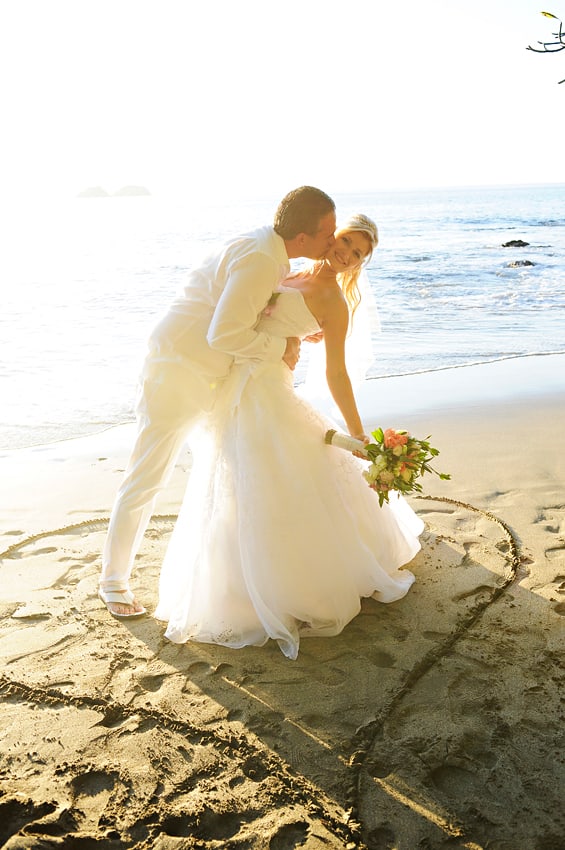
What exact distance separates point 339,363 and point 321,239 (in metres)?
0.66

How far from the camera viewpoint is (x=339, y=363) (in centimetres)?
409

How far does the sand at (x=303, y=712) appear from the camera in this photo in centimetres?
267

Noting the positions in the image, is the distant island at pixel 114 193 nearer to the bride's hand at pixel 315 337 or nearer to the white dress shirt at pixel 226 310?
the bride's hand at pixel 315 337

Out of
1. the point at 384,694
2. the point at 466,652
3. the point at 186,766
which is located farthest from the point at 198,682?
the point at 466,652

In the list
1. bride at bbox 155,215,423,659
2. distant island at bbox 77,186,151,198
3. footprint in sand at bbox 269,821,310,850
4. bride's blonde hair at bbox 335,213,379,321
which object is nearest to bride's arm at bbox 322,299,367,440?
bride at bbox 155,215,423,659

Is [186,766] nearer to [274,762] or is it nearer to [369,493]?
[274,762]

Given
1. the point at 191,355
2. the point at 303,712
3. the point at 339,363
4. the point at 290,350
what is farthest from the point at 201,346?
the point at 303,712

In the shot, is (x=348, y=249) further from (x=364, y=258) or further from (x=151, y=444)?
(x=151, y=444)

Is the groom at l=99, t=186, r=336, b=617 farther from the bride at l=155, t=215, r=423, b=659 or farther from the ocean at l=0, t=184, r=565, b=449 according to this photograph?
the ocean at l=0, t=184, r=565, b=449

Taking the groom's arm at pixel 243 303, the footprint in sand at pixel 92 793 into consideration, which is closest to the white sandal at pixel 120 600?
the footprint in sand at pixel 92 793

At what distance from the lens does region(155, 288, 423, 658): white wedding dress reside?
12.7 feet

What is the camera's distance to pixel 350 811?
2.72 meters

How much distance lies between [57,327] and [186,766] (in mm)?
11319

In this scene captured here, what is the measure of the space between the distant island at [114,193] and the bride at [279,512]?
13687 cm
